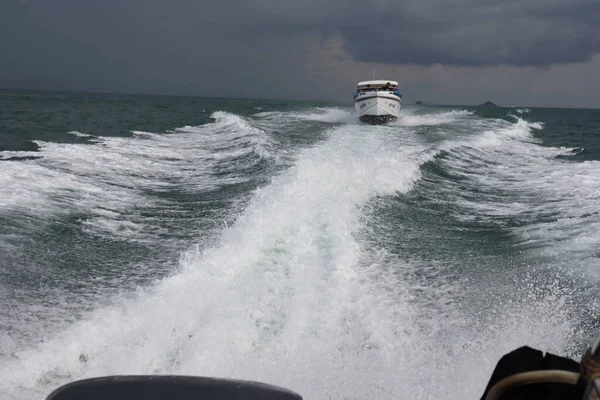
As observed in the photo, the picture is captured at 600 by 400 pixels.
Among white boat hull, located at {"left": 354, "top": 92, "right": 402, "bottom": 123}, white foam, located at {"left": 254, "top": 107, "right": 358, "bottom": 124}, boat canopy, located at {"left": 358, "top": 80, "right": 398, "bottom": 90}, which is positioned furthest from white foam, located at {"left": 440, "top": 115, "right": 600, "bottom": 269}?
boat canopy, located at {"left": 358, "top": 80, "right": 398, "bottom": 90}

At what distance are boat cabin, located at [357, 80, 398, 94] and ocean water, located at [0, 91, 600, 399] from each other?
63.1 feet

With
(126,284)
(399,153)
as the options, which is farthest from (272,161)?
(126,284)

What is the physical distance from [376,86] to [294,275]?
2687cm

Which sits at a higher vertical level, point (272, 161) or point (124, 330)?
point (272, 161)

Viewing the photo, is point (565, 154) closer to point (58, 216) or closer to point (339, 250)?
point (339, 250)

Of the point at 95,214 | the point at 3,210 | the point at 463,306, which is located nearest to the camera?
the point at 463,306

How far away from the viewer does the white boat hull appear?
2875 centimetres

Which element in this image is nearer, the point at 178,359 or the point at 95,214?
the point at 178,359

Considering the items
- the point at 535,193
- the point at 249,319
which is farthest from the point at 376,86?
the point at 249,319

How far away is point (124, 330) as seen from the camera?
447cm

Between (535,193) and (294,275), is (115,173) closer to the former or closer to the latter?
(294,275)

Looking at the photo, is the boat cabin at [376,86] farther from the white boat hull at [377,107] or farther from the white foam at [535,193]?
the white foam at [535,193]

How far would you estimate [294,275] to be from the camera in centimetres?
584

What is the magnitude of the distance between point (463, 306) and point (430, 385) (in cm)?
156
